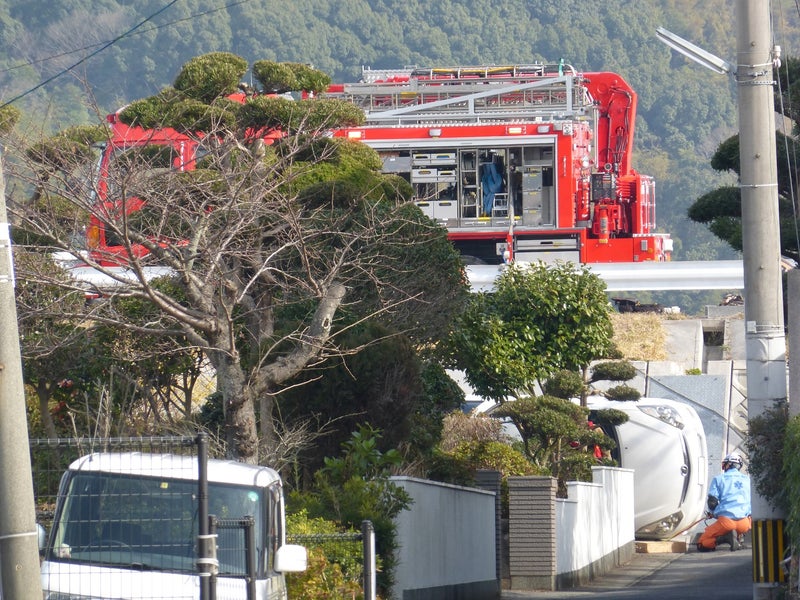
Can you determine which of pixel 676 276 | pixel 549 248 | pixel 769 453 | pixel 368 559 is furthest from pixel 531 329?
pixel 368 559

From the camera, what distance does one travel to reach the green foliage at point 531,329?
18.6m

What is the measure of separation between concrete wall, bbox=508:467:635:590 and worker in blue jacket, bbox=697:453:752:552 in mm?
1847

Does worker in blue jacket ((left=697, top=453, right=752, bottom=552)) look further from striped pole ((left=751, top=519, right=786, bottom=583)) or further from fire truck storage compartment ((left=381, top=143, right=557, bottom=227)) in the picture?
fire truck storage compartment ((left=381, top=143, right=557, bottom=227))

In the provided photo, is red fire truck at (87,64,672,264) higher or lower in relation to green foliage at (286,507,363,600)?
higher

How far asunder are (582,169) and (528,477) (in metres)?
14.5

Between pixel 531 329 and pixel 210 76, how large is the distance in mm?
5872

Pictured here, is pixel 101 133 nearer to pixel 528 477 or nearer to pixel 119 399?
pixel 119 399

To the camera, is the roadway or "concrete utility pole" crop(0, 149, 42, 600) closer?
"concrete utility pole" crop(0, 149, 42, 600)

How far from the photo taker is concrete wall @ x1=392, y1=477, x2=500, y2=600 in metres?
11.8

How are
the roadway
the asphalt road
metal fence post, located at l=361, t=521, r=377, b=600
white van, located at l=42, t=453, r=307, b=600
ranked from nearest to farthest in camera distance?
white van, located at l=42, t=453, r=307, b=600, metal fence post, located at l=361, t=521, r=377, b=600, the asphalt road, the roadway

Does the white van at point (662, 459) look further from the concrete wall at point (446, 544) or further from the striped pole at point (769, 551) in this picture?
the striped pole at point (769, 551)

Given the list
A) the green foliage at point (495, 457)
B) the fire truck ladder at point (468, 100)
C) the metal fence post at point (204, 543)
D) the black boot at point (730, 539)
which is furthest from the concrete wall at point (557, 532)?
the fire truck ladder at point (468, 100)

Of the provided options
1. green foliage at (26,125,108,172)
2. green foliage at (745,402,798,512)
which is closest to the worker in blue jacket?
green foliage at (745,402,798,512)

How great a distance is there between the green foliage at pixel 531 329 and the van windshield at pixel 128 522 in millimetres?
10195
